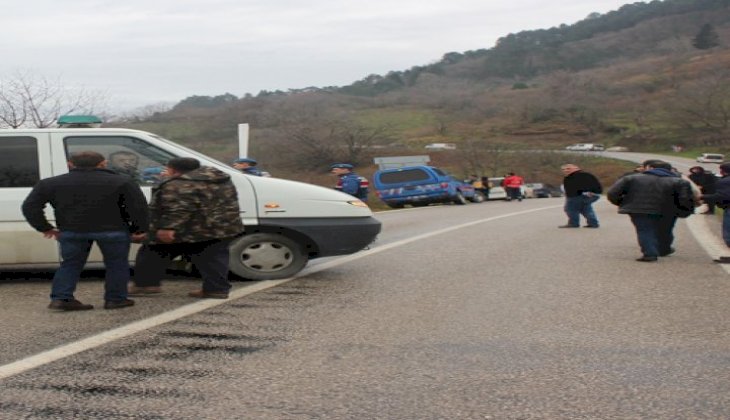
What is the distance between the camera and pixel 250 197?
7.45 metres

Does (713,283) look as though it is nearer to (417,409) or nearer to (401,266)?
(401,266)

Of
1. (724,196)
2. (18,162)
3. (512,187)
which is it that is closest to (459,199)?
(512,187)

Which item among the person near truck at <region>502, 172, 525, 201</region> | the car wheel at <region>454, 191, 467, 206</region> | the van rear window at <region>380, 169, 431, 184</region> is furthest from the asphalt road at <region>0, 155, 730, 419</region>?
the person near truck at <region>502, 172, 525, 201</region>

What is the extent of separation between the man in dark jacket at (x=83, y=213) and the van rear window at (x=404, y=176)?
920 inches

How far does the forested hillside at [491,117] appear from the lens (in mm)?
78562

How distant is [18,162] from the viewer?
7.29 meters

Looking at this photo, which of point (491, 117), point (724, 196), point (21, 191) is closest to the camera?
point (21, 191)

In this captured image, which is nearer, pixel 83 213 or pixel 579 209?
pixel 83 213

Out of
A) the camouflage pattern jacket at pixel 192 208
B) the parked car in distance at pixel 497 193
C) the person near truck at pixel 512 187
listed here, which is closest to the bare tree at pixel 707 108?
the parked car in distance at pixel 497 193

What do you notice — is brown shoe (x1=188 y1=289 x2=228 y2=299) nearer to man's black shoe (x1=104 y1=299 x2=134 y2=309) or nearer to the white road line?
the white road line

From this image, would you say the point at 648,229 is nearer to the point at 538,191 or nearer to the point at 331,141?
the point at 538,191

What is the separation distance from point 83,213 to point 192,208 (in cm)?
89

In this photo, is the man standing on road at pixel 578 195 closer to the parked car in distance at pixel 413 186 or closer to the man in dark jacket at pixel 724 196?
the man in dark jacket at pixel 724 196

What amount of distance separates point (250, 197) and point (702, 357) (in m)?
4.38
